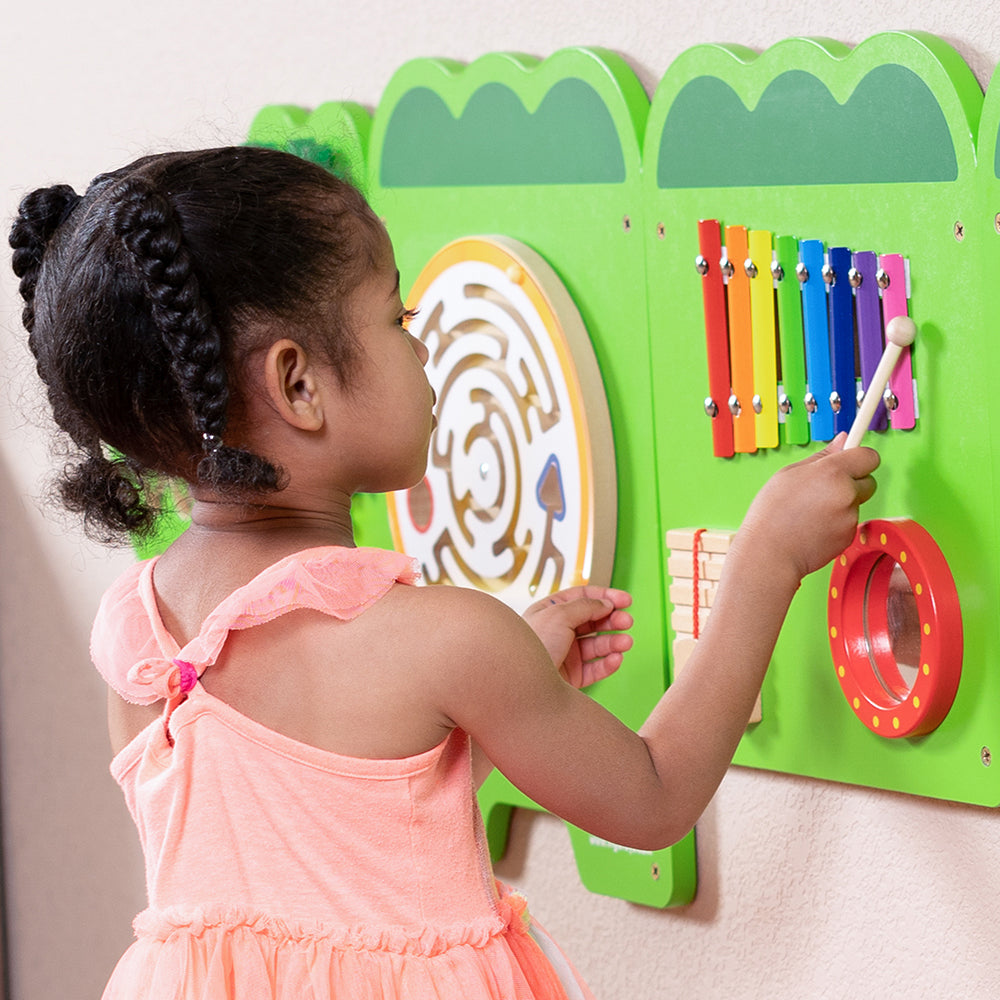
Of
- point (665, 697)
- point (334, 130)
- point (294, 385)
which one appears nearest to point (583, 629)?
point (665, 697)

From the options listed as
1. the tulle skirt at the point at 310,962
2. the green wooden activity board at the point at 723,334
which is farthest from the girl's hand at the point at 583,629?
the tulle skirt at the point at 310,962

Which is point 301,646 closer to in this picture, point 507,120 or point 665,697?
point 665,697

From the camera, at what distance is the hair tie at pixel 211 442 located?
0.53 meters

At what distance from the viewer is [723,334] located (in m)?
0.71

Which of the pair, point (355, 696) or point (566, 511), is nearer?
point (355, 696)

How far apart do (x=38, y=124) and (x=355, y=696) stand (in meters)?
0.84

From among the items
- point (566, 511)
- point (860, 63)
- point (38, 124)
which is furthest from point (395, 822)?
point (38, 124)

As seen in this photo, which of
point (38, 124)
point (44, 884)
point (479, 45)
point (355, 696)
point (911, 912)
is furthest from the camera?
→ point (44, 884)

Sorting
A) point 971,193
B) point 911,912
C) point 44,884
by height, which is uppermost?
point 971,193

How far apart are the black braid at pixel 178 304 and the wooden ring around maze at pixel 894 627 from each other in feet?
0.98

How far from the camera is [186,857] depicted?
588 mm

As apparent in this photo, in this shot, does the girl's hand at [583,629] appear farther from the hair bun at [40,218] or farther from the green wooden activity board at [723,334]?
the hair bun at [40,218]

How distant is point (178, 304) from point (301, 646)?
14 cm

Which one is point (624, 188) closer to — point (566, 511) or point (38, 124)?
point (566, 511)
